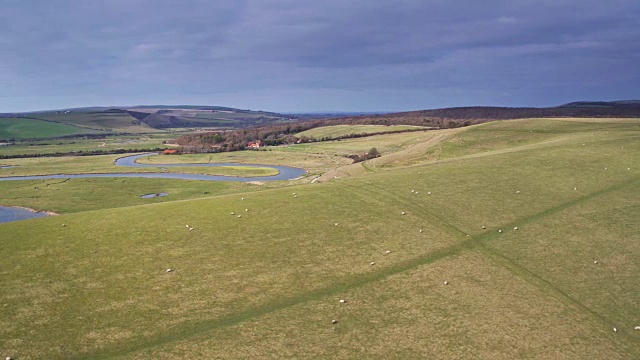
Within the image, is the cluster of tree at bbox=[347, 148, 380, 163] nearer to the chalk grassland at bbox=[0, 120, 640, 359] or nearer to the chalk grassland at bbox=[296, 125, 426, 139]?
the chalk grassland at bbox=[0, 120, 640, 359]

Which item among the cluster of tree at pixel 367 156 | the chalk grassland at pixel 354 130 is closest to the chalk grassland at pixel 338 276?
the cluster of tree at pixel 367 156

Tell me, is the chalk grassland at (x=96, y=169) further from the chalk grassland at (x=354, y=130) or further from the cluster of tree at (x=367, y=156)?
the chalk grassland at (x=354, y=130)

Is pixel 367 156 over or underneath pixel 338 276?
over

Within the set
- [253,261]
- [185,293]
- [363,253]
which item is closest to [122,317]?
[185,293]

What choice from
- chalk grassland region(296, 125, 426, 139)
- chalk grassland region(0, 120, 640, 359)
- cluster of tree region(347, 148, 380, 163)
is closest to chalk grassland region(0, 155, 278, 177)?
cluster of tree region(347, 148, 380, 163)

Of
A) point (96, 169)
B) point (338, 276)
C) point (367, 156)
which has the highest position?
point (367, 156)

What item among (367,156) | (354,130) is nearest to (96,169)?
(367,156)

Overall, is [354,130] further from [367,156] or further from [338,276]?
[338,276]

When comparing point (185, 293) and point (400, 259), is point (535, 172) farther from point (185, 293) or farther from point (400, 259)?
point (185, 293)
